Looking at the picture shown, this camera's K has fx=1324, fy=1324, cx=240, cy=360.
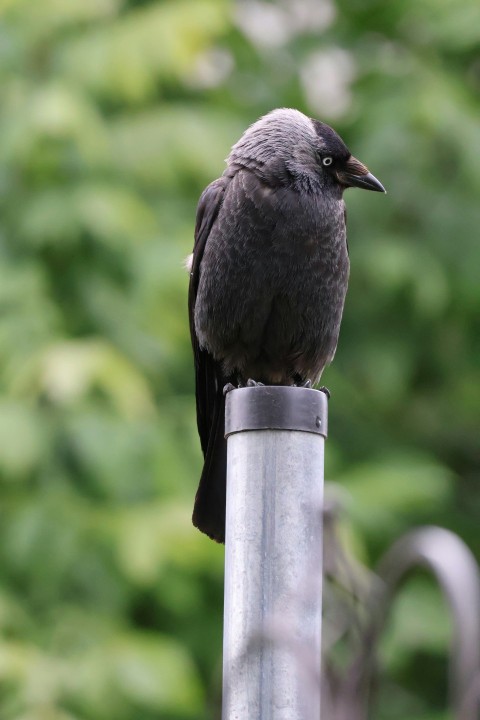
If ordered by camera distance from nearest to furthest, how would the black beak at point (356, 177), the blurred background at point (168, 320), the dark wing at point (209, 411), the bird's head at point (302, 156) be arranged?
1. the dark wing at point (209, 411)
2. the bird's head at point (302, 156)
3. the black beak at point (356, 177)
4. the blurred background at point (168, 320)

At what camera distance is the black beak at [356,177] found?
4438 millimetres

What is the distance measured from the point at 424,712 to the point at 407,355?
2.13 meters

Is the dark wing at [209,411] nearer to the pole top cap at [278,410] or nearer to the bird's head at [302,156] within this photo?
the bird's head at [302,156]

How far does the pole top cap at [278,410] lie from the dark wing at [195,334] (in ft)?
5.04

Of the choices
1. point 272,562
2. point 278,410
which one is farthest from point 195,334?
point 272,562

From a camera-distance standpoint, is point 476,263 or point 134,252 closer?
point 134,252

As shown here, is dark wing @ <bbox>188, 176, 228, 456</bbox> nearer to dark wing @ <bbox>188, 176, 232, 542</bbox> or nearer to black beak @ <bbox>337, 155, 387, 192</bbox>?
dark wing @ <bbox>188, 176, 232, 542</bbox>

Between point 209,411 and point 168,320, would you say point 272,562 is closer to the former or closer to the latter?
point 209,411

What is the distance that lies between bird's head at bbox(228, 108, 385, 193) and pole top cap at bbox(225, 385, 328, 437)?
1571 mm

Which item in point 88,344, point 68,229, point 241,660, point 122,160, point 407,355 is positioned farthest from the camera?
point 407,355

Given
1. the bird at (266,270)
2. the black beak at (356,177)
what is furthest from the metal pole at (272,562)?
the black beak at (356,177)

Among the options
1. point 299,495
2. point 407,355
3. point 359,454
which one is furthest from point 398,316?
point 299,495

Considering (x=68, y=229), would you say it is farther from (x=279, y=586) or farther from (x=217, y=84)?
(x=279, y=586)

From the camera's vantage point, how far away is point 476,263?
7.78 meters
